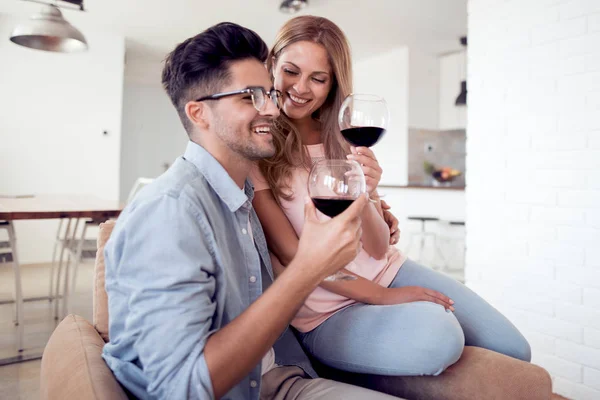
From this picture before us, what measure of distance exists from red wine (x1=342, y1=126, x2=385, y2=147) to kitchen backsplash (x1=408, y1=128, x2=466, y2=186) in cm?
549

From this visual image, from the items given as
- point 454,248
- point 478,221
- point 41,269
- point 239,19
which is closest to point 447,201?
point 454,248

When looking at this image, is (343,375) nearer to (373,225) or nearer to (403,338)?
(403,338)

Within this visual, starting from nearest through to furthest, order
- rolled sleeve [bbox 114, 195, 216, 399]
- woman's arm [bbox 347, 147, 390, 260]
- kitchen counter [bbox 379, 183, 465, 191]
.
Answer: rolled sleeve [bbox 114, 195, 216, 399], woman's arm [bbox 347, 147, 390, 260], kitchen counter [bbox 379, 183, 465, 191]

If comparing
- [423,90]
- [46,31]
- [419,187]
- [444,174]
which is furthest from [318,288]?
[423,90]

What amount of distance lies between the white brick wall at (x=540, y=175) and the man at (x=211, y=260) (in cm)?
162

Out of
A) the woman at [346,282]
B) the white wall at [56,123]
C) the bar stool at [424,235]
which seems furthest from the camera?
the bar stool at [424,235]

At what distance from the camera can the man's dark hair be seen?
105 cm

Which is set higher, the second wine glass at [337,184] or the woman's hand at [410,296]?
the second wine glass at [337,184]

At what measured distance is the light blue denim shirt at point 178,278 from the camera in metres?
0.74

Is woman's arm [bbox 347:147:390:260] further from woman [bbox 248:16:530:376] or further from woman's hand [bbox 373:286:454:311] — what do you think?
woman's hand [bbox 373:286:454:311]

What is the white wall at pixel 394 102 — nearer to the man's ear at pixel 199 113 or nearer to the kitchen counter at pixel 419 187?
the kitchen counter at pixel 419 187

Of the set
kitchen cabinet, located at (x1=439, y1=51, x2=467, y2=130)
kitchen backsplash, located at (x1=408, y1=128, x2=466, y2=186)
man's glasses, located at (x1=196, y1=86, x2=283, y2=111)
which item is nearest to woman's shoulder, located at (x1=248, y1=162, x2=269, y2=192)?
man's glasses, located at (x1=196, y1=86, x2=283, y2=111)

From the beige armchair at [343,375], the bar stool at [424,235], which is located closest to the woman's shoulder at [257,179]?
the beige armchair at [343,375]

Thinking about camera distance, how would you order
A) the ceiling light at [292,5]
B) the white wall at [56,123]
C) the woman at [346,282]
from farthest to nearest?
the white wall at [56,123] < the ceiling light at [292,5] < the woman at [346,282]
